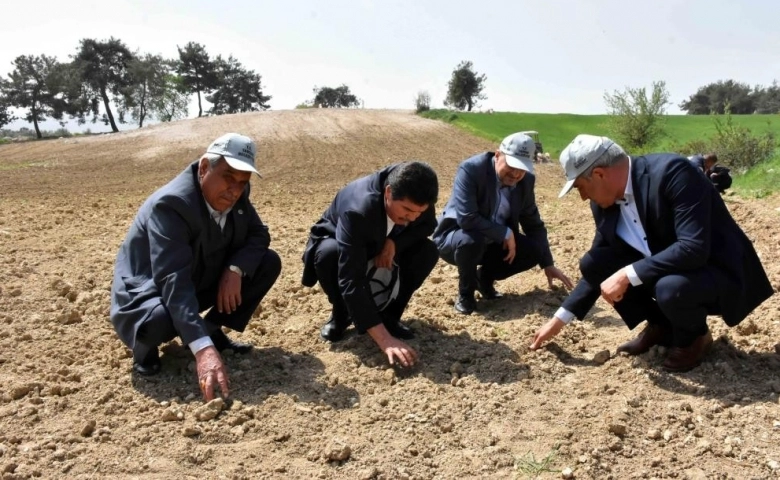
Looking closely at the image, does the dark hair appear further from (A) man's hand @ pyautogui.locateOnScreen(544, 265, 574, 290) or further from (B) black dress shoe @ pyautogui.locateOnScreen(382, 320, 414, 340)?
(A) man's hand @ pyautogui.locateOnScreen(544, 265, 574, 290)

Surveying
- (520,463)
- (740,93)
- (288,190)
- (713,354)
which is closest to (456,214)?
(713,354)

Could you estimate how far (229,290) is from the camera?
334cm

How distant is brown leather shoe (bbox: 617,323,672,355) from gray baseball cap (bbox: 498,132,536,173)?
1217mm

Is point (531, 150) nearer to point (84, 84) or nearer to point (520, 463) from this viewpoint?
point (520, 463)

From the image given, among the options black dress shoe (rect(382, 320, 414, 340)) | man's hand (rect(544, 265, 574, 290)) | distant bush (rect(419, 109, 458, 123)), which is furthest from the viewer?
distant bush (rect(419, 109, 458, 123))

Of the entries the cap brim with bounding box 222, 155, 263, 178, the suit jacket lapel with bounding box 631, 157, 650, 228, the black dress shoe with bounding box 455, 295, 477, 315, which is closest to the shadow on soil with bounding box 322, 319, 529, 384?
the black dress shoe with bounding box 455, 295, 477, 315

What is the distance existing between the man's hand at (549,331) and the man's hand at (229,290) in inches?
62.1

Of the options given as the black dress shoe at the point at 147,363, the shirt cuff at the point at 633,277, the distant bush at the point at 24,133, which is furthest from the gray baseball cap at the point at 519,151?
the distant bush at the point at 24,133

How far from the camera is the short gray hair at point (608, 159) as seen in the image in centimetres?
278

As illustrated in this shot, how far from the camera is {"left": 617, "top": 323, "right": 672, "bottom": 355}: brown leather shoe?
10.7 ft

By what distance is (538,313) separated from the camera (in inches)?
162

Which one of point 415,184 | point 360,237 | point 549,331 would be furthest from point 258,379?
point 549,331

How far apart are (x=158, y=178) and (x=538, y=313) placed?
10983 millimetres

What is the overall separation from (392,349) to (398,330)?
0.60 m
